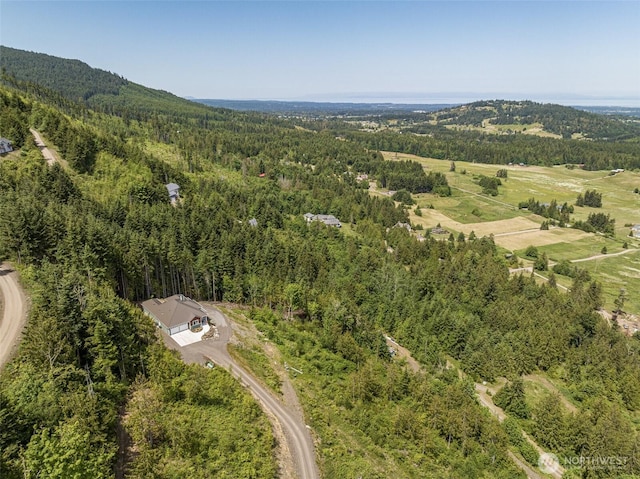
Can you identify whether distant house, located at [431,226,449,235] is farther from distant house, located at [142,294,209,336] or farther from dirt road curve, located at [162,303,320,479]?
distant house, located at [142,294,209,336]

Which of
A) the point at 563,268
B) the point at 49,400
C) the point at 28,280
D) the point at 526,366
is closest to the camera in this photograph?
the point at 49,400

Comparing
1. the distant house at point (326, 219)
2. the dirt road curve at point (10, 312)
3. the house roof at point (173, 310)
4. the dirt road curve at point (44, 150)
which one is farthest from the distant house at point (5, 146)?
the distant house at point (326, 219)

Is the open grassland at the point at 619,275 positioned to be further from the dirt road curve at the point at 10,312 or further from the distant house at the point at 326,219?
the dirt road curve at the point at 10,312

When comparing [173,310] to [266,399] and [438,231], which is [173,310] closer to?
[266,399]

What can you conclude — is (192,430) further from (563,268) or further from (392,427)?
(563,268)

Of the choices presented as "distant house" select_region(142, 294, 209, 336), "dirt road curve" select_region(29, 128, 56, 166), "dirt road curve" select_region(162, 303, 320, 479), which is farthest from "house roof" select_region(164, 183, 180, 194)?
"dirt road curve" select_region(162, 303, 320, 479)

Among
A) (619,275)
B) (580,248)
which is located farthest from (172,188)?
(580,248)

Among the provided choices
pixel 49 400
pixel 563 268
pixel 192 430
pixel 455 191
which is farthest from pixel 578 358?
pixel 455 191
